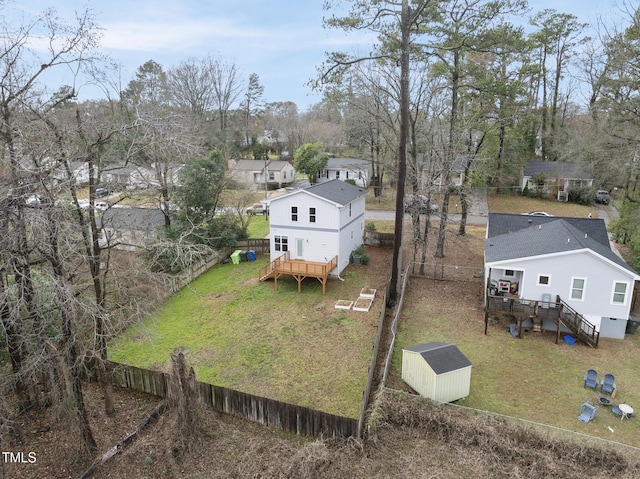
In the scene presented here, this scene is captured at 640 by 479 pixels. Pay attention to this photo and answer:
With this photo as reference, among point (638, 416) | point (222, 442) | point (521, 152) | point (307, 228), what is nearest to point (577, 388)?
point (638, 416)

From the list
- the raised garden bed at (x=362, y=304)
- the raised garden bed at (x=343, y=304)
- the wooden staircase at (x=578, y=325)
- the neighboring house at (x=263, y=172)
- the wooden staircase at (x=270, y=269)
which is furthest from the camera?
the neighboring house at (x=263, y=172)

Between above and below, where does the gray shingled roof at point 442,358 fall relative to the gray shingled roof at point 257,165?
below

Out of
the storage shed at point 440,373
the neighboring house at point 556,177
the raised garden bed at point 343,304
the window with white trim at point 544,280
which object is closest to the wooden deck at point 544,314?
the window with white trim at point 544,280

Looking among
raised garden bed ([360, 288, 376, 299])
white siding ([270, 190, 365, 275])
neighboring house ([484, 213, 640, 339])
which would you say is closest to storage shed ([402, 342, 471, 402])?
neighboring house ([484, 213, 640, 339])

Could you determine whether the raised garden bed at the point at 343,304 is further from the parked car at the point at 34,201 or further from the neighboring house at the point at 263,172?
the neighboring house at the point at 263,172

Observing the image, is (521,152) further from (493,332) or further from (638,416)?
(638,416)

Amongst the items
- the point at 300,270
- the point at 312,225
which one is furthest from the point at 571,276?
the point at 312,225

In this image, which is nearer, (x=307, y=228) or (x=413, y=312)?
(x=413, y=312)
